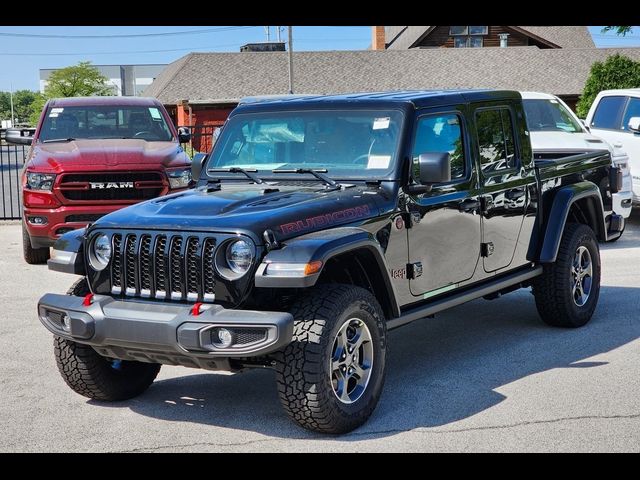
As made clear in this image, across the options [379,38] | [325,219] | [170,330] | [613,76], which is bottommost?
[170,330]

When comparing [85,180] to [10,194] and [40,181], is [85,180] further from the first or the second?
[10,194]

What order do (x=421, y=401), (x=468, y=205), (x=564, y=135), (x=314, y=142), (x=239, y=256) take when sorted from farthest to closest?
(x=564, y=135)
(x=468, y=205)
(x=314, y=142)
(x=421, y=401)
(x=239, y=256)

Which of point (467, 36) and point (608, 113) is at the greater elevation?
point (467, 36)

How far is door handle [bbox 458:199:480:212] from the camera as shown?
6.80m

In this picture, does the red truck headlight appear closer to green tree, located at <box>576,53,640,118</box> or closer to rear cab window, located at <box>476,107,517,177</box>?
rear cab window, located at <box>476,107,517,177</box>

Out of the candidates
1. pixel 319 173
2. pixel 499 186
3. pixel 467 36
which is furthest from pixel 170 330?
pixel 467 36

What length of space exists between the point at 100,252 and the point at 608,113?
10995 millimetres

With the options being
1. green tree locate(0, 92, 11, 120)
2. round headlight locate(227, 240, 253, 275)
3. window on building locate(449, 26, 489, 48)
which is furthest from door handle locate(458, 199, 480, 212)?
green tree locate(0, 92, 11, 120)

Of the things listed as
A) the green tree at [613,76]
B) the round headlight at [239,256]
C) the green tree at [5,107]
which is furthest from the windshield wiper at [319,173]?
Answer: the green tree at [5,107]

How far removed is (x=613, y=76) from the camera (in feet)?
87.1

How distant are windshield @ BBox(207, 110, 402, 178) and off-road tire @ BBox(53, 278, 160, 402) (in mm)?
1481
